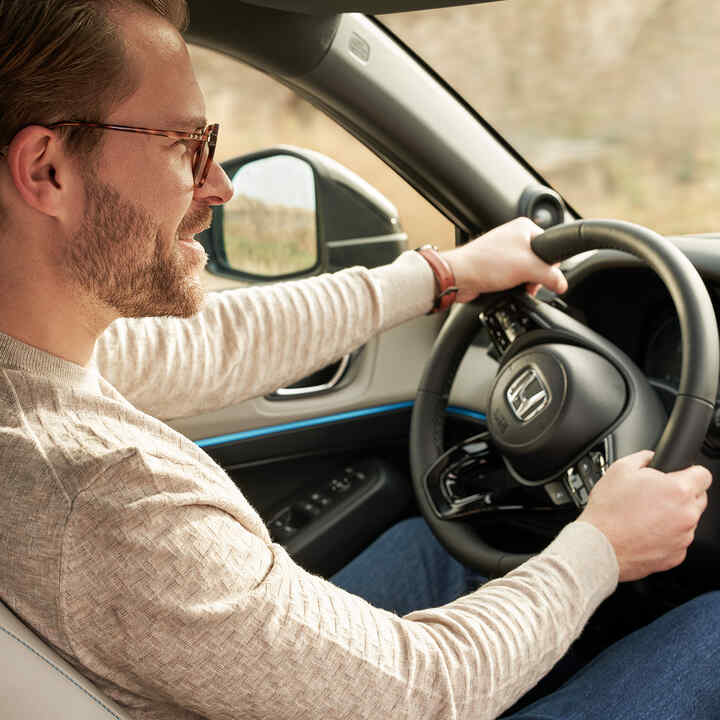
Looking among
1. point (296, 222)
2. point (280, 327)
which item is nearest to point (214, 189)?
point (280, 327)

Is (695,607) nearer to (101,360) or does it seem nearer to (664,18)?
(101,360)

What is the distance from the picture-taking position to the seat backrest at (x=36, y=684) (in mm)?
839

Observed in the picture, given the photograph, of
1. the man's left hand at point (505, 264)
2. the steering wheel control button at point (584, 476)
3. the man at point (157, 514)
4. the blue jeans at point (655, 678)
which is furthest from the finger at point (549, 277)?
the blue jeans at point (655, 678)

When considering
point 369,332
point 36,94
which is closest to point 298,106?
point 369,332

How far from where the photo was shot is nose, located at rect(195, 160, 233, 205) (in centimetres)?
123

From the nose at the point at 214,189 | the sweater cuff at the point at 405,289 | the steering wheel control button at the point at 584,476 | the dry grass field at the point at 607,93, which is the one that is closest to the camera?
the nose at the point at 214,189

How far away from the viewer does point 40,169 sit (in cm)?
103

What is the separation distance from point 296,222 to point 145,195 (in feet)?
4.22

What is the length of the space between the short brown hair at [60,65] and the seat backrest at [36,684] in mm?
514

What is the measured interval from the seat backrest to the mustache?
20.4 inches

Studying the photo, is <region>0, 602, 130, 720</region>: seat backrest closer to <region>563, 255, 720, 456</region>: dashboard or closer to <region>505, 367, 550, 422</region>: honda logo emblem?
<region>505, 367, 550, 422</region>: honda logo emblem

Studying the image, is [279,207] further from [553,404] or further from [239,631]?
[239,631]

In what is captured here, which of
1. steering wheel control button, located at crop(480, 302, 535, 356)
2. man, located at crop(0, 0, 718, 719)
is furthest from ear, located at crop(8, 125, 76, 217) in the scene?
steering wheel control button, located at crop(480, 302, 535, 356)

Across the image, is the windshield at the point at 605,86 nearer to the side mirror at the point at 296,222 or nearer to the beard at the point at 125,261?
the side mirror at the point at 296,222
